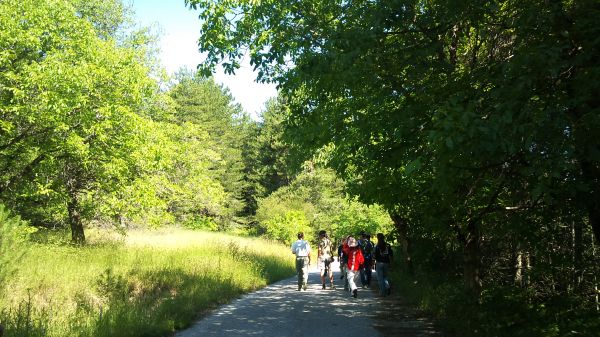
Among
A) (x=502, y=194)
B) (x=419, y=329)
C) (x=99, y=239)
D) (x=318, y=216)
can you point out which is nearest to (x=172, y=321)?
(x=419, y=329)

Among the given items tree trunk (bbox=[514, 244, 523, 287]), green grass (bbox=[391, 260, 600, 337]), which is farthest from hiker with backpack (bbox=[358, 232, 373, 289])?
tree trunk (bbox=[514, 244, 523, 287])

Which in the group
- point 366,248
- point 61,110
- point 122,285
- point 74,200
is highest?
point 61,110

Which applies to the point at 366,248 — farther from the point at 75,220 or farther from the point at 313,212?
the point at 313,212

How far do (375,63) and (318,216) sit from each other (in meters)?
36.8

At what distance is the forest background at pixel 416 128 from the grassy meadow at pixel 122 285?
1322 millimetres

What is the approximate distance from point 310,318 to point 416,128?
17.8 ft

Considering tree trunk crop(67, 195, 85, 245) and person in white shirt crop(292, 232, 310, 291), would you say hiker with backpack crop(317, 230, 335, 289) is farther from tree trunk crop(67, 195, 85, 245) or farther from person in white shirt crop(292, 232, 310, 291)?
tree trunk crop(67, 195, 85, 245)

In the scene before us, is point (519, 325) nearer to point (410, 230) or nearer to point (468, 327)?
point (468, 327)

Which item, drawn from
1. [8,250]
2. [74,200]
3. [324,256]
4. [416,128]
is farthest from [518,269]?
[74,200]

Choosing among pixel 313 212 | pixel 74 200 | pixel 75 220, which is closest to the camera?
pixel 74 200

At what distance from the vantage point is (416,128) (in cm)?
573

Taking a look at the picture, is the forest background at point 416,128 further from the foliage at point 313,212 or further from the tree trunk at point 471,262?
the foliage at point 313,212

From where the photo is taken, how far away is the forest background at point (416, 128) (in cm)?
466

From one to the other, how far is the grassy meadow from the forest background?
1.32 meters
